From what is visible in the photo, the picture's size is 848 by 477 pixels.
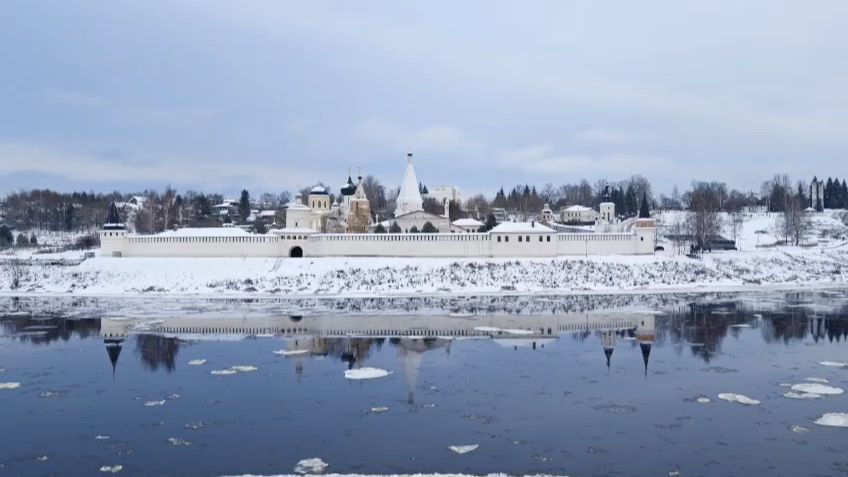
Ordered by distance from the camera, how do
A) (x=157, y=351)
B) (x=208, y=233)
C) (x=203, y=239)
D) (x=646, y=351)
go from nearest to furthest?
1. (x=646, y=351)
2. (x=157, y=351)
3. (x=203, y=239)
4. (x=208, y=233)

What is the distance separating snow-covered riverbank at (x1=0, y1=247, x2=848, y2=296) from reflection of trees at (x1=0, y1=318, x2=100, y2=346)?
9.45 meters

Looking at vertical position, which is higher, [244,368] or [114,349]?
[114,349]

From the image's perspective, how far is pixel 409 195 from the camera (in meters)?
61.6

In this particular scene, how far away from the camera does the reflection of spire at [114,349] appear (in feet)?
67.5

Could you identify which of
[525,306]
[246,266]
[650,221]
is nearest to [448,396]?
[525,306]

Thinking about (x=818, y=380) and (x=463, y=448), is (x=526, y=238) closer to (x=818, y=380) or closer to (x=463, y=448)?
(x=818, y=380)

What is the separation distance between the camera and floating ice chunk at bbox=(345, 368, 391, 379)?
18266 millimetres

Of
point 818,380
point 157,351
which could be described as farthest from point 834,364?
point 157,351

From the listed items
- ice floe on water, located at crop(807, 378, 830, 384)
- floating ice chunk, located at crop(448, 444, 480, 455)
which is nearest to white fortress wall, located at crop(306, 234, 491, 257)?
ice floe on water, located at crop(807, 378, 830, 384)

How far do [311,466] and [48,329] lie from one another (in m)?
18.9

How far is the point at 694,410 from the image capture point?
48.8 ft

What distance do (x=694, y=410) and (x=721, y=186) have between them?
93112mm

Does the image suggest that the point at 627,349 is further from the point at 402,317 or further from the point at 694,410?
the point at 402,317

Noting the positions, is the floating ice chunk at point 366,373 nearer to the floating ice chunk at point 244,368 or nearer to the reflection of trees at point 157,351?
the floating ice chunk at point 244,368
